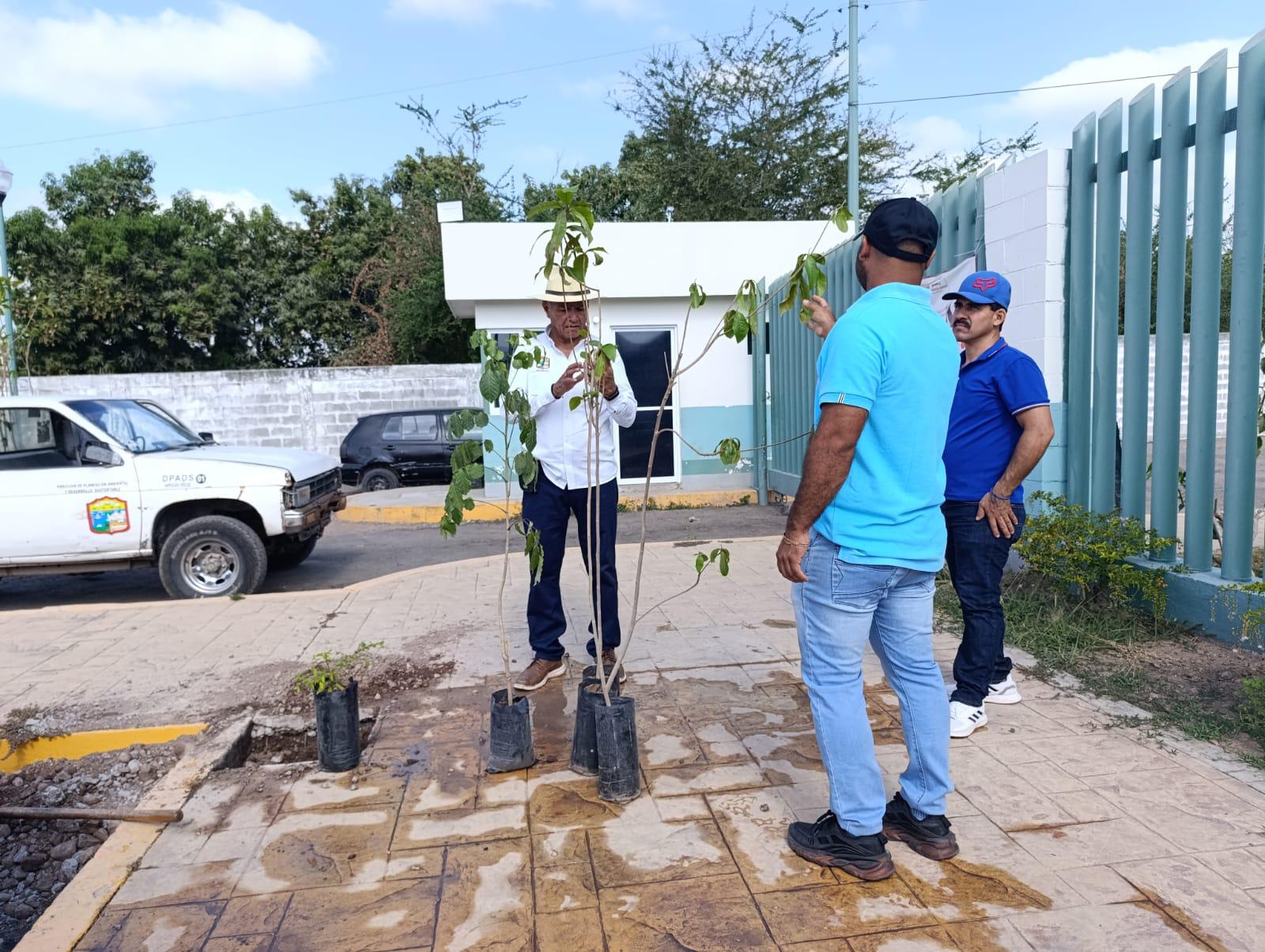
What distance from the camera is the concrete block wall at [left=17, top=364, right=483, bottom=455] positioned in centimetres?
1659

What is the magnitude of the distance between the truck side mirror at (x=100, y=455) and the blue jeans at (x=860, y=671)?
6.36 meters

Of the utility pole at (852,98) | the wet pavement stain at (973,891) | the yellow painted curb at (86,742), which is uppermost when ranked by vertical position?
the utility pole at (852,98)

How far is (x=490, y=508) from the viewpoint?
465 inches

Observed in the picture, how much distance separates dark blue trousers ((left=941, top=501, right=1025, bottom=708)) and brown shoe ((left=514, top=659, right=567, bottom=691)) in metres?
1.92

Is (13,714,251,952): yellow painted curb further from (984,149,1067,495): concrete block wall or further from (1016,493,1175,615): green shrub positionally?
(984,149,1067,495): concrete block wall

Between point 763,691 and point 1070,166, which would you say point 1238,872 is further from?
point 1070,166

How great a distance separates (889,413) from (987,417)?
1.41 m

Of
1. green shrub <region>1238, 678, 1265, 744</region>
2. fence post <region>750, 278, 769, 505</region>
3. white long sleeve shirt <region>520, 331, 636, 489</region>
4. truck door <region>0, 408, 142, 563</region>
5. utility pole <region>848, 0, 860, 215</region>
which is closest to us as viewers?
green shrub <region>1238, 678, 1265, 744</region>

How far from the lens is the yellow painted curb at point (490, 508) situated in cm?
1162

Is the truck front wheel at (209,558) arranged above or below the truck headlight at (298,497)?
below

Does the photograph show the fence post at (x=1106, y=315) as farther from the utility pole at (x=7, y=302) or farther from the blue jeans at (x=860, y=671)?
the utility pole at (x=7, y=302)

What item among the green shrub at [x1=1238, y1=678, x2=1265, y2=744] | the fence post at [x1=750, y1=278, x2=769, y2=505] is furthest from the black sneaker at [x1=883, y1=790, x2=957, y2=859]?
the fence post at [x1=750, y1=278, x2=769, y2=505]

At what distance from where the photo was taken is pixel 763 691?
4223 mm

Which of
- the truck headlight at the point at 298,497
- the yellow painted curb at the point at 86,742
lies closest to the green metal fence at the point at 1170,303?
the yellow painted curb at the point at 86,742
